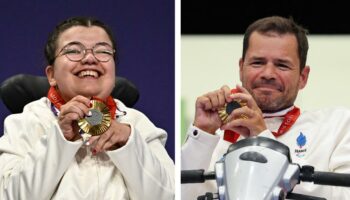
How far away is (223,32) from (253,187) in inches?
30.5

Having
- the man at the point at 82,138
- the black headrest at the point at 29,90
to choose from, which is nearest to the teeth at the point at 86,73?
the man at the point at 82,138

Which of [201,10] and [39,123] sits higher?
[201,10]

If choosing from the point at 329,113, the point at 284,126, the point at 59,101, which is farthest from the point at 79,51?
the point at 329,113

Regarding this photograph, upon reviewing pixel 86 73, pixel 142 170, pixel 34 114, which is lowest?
pixel 142 170

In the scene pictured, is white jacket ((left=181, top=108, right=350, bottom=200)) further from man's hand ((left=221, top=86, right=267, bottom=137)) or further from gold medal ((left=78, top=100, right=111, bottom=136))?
gold medal ((left=78, top=100, right=111, bottom=136))

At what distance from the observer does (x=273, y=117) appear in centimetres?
151

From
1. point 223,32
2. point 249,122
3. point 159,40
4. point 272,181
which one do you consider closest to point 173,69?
point 159,40

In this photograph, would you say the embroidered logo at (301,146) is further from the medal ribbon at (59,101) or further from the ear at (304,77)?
the medal ribbon at (59,101)

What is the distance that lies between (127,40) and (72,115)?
0.33 meters

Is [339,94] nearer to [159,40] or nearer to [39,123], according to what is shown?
[159,40]

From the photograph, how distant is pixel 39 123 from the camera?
143 centimetres

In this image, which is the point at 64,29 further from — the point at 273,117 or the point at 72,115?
the point at 273,117

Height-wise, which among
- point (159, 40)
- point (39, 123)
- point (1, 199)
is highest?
point (159, 40)

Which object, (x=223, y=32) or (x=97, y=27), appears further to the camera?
(x=223, y=32)
